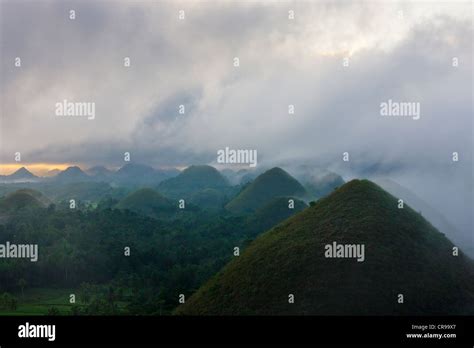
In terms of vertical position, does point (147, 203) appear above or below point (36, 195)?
below

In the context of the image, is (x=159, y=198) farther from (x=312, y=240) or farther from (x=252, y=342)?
(x=252, y=342)

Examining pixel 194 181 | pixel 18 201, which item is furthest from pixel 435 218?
pixel 194 181

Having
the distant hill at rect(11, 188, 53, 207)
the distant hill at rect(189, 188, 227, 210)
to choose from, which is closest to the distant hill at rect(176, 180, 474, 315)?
the distant hill at rect(189, 188, 227, 210)

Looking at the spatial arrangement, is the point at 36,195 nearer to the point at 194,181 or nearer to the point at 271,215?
the point at 194,181

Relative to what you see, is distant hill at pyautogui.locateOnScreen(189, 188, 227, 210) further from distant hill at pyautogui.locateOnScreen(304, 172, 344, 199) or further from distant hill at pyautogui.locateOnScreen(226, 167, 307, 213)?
distant hill at pyautogui.locateOnScreen(304, 172, 344, 199)

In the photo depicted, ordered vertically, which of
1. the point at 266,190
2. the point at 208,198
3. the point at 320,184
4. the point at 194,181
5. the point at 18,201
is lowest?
the point at 18,201

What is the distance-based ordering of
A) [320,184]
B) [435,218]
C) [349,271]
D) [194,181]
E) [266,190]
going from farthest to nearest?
1. [194,181]
2. [320,184]
3. [266,190]
4. [435,218]
5. [349,271]

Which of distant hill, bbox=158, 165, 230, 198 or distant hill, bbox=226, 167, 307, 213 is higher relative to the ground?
distant hill, bbox=158, 165, 230, 198
